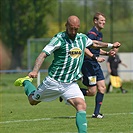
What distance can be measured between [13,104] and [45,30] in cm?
2614

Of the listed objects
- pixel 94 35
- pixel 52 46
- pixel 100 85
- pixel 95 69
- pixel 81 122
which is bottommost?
pixel 100 85

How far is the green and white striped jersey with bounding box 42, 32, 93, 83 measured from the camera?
9.27 metres

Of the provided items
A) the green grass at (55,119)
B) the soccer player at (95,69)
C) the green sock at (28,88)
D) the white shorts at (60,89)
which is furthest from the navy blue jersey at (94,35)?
the white shorts at (60,89)

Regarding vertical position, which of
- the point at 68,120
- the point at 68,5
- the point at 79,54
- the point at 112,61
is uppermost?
the point at 79,54

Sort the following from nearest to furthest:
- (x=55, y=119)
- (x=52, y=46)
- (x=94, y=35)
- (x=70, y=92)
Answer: (x=52, y=46) → (x=70, y=92) → (x=55, y=119) → (x=94, y=35)

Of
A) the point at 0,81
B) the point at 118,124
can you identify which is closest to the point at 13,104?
the point at 118,124

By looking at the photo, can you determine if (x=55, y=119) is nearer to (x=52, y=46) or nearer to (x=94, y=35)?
(x=94, y=35)

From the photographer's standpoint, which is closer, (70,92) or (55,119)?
(70,92)

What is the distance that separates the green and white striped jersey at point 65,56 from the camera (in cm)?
927

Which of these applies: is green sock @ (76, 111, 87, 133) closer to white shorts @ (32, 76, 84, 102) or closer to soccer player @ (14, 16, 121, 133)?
soccer player @ (14, 16, 121, 133)

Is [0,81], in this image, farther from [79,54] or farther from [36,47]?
[79,54]

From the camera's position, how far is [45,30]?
42.3 m

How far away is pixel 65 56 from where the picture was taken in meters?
9.30

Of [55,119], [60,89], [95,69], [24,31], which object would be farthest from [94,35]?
[24,31]
